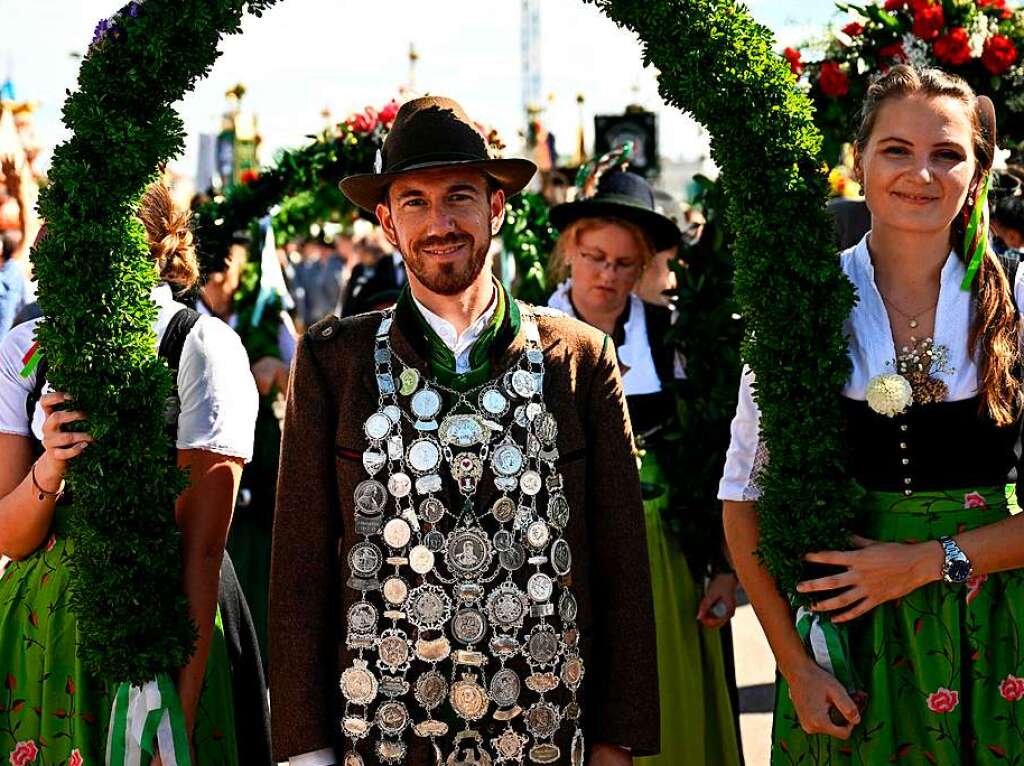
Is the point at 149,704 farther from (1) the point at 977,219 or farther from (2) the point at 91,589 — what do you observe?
(1) the point at 977,219

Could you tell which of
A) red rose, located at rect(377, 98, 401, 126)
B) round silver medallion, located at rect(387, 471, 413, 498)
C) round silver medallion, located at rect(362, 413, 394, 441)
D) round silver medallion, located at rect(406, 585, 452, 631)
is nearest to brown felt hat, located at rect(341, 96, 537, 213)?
round silver medallion, located at rect(362, 413, 394, 441)

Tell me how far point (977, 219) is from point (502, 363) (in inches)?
42.7

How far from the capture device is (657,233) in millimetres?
4453

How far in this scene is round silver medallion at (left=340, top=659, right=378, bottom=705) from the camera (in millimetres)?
2504

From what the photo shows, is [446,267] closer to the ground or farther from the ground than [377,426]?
farther from the ground

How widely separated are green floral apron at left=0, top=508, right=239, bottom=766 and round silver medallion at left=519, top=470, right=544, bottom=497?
936 millimetres

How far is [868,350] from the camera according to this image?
110 inches

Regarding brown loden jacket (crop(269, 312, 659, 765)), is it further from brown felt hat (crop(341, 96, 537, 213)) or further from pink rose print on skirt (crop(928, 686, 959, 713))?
pink rose print on skirt (crop(928, 686, 959, 713))

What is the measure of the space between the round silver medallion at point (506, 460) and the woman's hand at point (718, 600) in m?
1.68

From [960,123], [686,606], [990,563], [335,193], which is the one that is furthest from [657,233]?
[335,193]

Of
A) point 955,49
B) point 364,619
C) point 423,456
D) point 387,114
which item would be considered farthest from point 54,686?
point 387,114

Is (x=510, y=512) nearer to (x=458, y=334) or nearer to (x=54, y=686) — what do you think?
(x=458, y=334)

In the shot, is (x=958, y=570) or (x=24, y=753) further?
(x=24, y=753)

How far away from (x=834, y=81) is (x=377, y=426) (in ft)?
8.91
